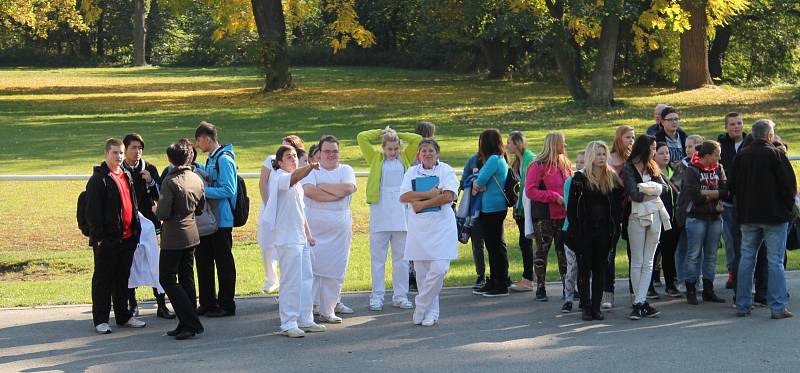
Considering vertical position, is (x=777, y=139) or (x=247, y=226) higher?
(x=777, y=139)

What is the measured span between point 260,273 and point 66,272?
270cm

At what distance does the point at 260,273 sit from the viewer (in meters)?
12.9

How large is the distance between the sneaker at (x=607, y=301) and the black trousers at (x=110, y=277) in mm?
4210

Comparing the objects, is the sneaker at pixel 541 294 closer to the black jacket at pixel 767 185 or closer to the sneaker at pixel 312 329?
the black jacket at pixel 767 185

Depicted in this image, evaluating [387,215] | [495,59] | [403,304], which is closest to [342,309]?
[403,304]

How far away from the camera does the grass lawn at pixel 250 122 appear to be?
46.3 feet

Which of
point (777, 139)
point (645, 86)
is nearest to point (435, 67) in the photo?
point (645, 86)

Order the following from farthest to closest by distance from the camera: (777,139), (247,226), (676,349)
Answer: (247,226) → (777,139) → (676,349)

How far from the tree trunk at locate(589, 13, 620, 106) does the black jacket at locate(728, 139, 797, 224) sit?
27.4 m

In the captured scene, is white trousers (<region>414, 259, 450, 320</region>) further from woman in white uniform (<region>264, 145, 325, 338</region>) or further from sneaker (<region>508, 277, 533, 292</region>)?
sneaker (<region>508, 277, 533, 292</region>)

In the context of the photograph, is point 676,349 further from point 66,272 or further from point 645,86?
point 645,86

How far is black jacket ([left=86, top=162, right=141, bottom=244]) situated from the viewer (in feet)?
29.7

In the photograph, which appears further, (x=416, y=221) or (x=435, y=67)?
(x=435, y=67)

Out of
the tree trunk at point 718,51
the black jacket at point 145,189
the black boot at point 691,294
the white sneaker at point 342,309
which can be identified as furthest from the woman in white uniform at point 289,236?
the tree trunk at point 718,51
